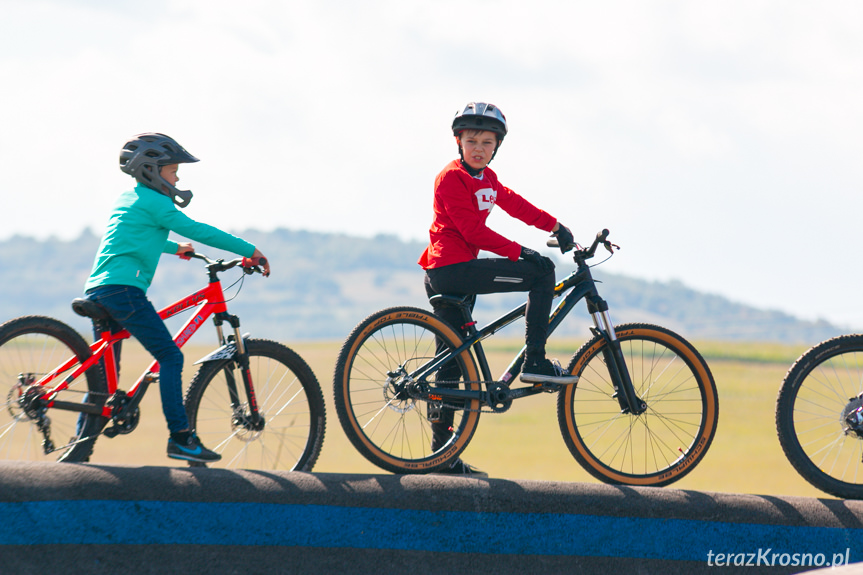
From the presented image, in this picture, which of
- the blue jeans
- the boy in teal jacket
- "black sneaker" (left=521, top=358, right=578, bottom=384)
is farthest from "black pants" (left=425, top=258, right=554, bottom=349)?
the blue jeans

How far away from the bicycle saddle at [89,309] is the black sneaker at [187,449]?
856mm

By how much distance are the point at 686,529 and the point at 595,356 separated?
4.18 ft

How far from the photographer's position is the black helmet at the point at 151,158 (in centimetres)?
443

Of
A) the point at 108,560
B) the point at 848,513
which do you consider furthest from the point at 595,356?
the point at 108,560

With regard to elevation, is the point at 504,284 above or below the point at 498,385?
above

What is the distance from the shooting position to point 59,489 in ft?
11.7

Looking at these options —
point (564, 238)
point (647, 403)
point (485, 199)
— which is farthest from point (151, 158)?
point (647, 403)

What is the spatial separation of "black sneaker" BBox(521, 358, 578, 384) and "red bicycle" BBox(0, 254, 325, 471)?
137cm

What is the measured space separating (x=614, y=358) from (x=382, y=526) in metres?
2.01

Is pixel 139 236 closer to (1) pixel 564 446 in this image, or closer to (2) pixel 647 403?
(2) pixel 647 403

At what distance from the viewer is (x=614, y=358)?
15.9 ft

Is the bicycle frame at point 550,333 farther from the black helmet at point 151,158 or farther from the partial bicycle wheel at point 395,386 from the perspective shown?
the black helmet at point 151,158

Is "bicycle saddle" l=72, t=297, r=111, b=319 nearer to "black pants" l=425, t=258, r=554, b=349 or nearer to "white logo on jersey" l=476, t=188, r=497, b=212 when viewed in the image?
"black pants" l=425, t=258, r=554, b=349

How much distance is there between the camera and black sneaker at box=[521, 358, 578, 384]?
14.9 ft
